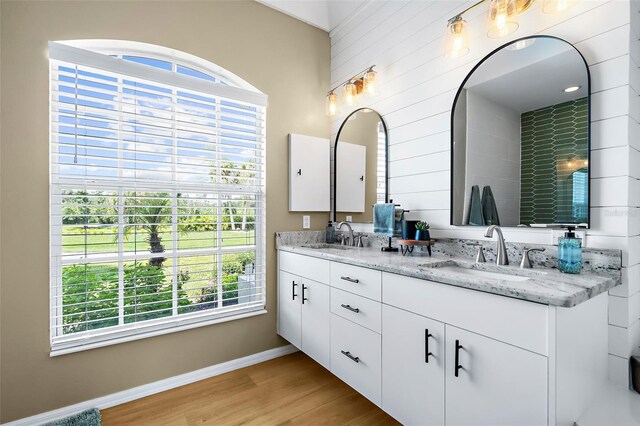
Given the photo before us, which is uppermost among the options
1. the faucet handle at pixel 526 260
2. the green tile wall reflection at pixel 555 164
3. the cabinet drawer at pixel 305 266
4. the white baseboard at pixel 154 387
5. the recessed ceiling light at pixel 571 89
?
the recessed ceiling light at pixel 571 89

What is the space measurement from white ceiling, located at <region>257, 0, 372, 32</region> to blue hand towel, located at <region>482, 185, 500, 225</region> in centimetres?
180

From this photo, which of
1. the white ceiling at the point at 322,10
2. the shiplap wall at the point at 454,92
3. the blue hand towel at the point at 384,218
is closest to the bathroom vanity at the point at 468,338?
the shiplap wall at the point at 454,92

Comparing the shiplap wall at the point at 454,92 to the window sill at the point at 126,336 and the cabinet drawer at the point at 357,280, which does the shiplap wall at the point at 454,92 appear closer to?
the cabinet drawer at the point at 357,280

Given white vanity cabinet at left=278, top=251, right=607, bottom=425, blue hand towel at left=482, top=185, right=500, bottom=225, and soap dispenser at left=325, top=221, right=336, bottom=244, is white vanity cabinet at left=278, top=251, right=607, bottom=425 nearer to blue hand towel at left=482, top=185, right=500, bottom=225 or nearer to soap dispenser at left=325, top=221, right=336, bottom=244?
blue hand towel at left=482, top=185, right=500, bottom=225

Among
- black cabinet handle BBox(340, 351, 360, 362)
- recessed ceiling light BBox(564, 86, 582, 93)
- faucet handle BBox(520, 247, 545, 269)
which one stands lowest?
black cabinet handle BBox(340, 351, 360, 362)

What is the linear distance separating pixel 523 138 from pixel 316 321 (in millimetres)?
1631

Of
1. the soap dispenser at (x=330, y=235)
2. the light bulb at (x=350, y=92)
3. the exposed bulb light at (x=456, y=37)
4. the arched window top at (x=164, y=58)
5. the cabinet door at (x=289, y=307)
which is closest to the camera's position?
the exposed bulb light at (x=456, y=37)

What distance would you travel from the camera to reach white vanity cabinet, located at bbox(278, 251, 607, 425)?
1.04 m

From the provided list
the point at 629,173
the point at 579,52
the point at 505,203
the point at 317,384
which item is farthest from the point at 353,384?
the point at 579,52

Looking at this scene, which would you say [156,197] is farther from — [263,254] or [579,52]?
[579,52]

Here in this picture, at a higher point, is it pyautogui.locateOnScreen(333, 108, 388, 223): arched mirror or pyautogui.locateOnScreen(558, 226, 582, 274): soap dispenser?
pyautogui.locateOnScreen(333, 108, 388, 223): arched mirror

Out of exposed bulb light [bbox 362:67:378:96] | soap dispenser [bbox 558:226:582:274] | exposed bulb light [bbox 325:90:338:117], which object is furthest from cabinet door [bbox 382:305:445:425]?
exposed bulb light [bbox 325:90:338:117]

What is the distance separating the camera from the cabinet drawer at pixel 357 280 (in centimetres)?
165

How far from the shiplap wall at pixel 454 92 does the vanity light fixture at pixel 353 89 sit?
0.27 feet
